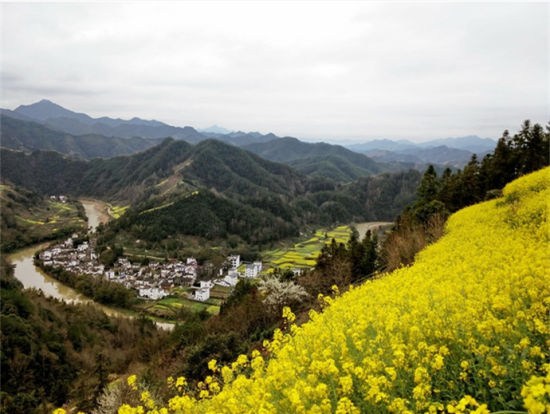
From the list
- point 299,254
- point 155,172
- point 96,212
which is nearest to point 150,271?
point 299,254

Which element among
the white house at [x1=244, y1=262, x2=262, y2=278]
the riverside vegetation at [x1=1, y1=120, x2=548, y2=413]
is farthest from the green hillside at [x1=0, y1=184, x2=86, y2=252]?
the white house at [x1=244, y1=262, x2=262, y2=278]

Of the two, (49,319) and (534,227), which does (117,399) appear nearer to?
(534,227)

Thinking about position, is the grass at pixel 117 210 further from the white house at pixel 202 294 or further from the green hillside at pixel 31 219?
the white house at pixel 202 294

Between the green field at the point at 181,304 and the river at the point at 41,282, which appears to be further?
the river at the point at 41,282

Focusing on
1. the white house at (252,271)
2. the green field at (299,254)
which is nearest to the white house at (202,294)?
the white house at (252,271)

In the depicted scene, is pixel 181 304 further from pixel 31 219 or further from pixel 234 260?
pixel 31 219

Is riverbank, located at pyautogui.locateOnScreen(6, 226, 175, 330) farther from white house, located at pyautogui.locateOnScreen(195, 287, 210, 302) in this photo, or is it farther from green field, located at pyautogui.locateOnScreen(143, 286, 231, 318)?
white house, located at pyautogui.locateOnScreen(195, 287, 210, 302)
